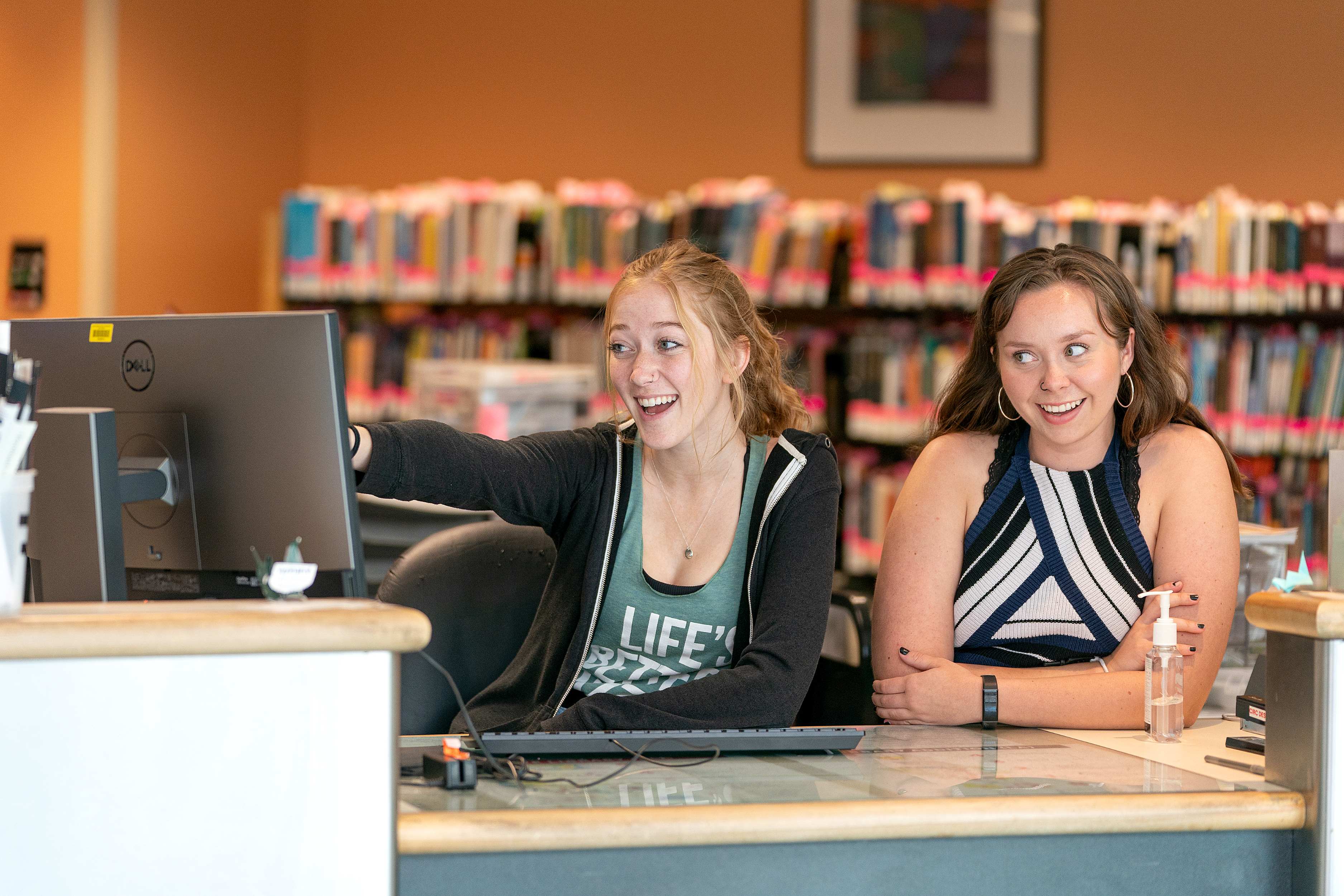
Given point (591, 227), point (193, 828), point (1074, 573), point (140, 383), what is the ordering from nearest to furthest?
point (193, 828)
point (140, 383)
point (1074, 573)
point (591, 227)

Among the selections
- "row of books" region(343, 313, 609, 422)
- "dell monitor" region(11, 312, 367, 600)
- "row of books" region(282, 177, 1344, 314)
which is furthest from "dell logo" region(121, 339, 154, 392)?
"row of books" region(343, 313, 609, 422)

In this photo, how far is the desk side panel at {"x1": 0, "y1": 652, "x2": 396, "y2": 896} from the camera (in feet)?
3.49

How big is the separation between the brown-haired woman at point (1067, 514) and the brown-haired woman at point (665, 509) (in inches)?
7.4

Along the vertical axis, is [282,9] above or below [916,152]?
above

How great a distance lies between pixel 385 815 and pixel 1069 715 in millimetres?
916

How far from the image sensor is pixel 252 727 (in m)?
1.10

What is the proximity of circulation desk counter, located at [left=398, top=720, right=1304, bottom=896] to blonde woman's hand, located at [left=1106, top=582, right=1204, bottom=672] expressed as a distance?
1.31ft

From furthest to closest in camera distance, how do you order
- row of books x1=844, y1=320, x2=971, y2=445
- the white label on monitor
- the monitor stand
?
row of books x1=844, y1=320, x2=971, y2=445 < the monitor stand < the white label on monitor

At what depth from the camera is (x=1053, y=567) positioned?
1.86m

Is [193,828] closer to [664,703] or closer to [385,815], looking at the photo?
[385,815]

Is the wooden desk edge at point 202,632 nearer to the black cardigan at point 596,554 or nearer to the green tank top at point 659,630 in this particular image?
the black cardigan at point 596,554

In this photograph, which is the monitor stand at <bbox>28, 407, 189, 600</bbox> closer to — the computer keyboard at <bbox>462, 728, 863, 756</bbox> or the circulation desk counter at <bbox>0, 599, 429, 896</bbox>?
the circulation desk counter at <bbox>0, 599, 429, 896</bbox>

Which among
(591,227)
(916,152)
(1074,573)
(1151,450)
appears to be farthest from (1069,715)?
(916,152)

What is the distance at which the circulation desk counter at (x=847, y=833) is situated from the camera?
115 cm
